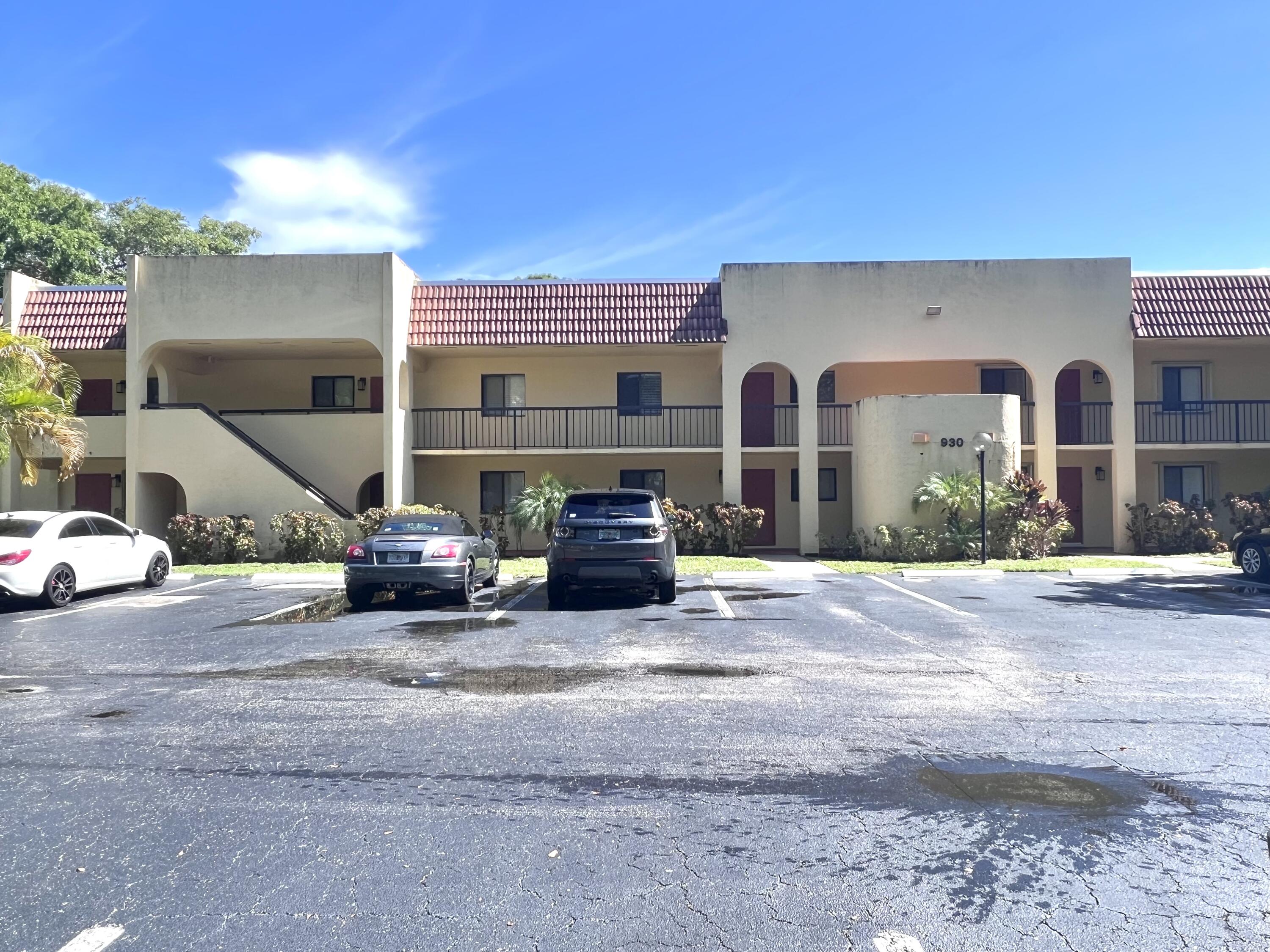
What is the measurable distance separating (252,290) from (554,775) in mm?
18548

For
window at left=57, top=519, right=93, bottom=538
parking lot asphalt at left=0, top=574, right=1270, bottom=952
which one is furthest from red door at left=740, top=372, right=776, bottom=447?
window at left=57, top=519, right=93, bottom=538

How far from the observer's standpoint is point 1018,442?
2042cm

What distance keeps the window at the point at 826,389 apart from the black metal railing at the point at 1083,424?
5.58m

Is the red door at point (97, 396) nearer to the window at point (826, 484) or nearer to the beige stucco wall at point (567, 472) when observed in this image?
the beige stucco wall at point (567, 472)

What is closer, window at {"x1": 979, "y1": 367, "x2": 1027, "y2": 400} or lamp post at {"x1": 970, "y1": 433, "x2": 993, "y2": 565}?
lamp post at {"x1": 970, "y1": 433, "x2": 993, "y2": 565}

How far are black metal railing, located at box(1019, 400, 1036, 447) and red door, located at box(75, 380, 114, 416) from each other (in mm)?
23493

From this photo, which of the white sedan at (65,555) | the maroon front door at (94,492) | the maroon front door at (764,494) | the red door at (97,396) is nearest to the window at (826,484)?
the maroon front door at (764,494)

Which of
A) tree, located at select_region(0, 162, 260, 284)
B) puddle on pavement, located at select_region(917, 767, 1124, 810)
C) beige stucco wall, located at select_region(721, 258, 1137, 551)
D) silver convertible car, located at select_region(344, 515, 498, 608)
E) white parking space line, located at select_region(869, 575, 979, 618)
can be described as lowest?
puddle on pavement, located at select_region(917, 767, 1124, 810)

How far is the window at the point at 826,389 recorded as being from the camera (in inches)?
944

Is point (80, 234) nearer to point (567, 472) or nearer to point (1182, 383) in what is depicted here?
point (567, 472)

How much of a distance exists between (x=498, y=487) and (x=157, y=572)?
31.9 feet

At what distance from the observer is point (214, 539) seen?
1988 cm

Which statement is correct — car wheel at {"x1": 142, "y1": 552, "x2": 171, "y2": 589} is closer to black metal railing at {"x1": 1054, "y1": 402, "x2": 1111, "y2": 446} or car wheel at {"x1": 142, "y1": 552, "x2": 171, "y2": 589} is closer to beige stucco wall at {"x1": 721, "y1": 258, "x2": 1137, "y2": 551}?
beige stucco wall at {"x1": 721, "y1": 258, "x2": 1137, "y2": 551}

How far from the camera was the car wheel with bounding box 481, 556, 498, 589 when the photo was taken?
49.1 ft
